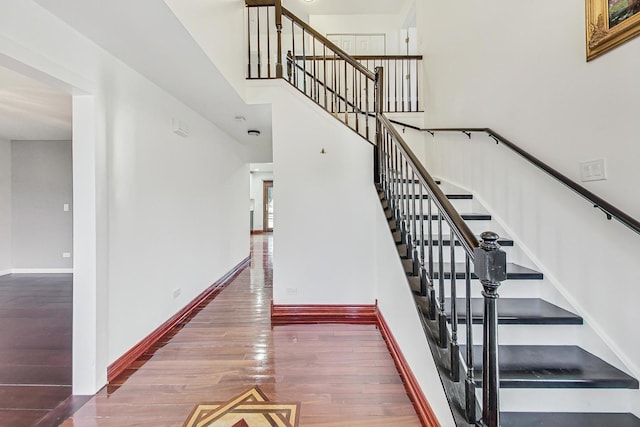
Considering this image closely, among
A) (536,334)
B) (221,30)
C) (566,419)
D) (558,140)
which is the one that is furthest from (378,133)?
(566,419)

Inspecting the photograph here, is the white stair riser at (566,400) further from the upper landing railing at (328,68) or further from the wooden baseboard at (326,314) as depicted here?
the upper landing railing at (328,68)

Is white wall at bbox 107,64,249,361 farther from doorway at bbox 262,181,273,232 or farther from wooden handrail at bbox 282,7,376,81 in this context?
doorway at bbox 262,181,273,232

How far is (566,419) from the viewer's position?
1.26 m

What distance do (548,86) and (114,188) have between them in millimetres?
3140

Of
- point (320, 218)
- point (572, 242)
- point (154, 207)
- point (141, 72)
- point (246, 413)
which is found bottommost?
point (246, 413)

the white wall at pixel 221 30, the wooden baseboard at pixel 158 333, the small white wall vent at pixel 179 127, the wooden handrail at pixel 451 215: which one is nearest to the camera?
the wooden handrail at pixel 451 215

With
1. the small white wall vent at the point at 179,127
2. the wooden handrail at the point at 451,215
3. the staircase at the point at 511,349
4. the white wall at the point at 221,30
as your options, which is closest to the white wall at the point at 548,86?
the staircase at the point at 511,349

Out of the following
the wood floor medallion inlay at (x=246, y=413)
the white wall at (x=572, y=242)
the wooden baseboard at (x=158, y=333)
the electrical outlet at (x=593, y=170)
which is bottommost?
the wood floor medallion inlay at (x=246, y=413)

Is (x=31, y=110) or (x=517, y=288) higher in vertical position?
(x=31, y=110)

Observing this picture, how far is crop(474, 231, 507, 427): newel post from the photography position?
2.99ft

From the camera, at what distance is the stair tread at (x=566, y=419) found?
1230mm

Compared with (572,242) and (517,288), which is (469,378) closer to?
(517,288)

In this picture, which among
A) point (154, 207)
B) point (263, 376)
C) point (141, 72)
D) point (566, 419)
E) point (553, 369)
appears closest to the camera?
point (566, 419)

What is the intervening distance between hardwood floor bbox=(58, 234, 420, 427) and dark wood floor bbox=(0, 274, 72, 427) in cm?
32
